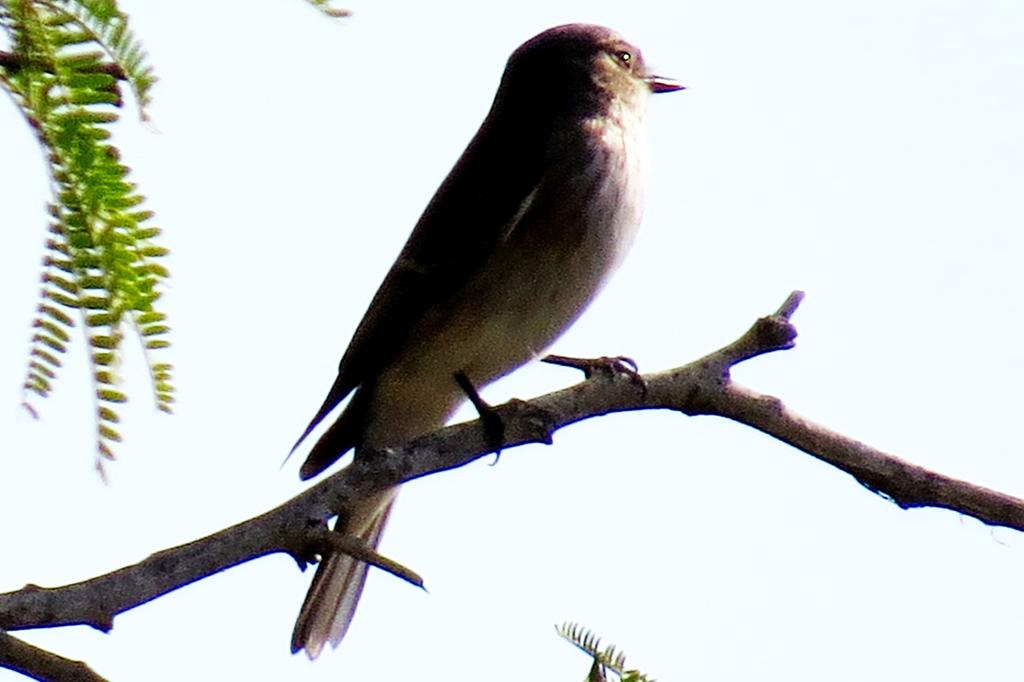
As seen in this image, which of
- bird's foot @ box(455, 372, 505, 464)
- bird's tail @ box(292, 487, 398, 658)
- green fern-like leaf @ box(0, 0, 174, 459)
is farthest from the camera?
bird's tail @ box(292, 487, 398, 658)

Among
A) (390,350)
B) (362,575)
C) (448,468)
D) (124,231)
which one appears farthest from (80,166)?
(362,575)

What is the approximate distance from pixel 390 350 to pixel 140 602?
223 centimetres

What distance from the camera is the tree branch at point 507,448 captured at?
2.91m

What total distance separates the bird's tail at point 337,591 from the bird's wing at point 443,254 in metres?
0.24

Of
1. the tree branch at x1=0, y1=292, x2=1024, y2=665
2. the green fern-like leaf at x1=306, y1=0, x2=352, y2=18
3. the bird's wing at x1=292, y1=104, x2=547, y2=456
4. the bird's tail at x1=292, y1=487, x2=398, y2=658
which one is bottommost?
the bird's tail at x1=292, y1=487, x2=398, y2=658

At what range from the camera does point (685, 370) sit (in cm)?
370

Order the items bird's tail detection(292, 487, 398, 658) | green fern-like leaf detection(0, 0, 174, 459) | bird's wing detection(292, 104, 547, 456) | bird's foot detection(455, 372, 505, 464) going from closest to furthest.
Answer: green fern-like leaf detection(0, 0, 174, 459) → bird's foot detection(455, 372, 505, 464) → bird's tail detection(292, 487, 398, 658) → bird's wing detection(292, 104, 547, 456)

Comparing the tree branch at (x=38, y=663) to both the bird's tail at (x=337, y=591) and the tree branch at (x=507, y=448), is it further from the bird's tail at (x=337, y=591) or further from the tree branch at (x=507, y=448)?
the bird's tail at (x=337, y=591)

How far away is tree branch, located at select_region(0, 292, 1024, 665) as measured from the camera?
9.54 feet

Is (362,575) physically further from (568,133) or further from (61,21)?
(61,21)

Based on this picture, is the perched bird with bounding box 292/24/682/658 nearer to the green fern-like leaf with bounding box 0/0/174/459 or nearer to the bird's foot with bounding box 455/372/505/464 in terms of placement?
the bird's foot with bounding box 455/372/505/464

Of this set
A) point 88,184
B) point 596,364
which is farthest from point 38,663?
point 596,364

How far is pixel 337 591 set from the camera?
5.08 m

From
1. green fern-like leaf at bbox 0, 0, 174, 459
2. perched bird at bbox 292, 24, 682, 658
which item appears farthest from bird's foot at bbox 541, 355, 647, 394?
green fern-like leaf at bbox 0, 0, 174, 459
